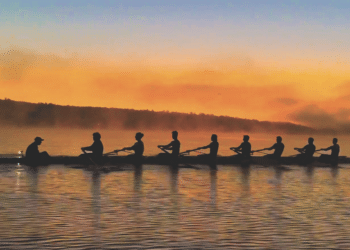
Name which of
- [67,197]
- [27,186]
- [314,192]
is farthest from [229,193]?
[27,186]

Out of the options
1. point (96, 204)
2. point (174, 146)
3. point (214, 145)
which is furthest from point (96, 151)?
point (96, 204)

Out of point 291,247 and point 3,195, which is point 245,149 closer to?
point 3,195

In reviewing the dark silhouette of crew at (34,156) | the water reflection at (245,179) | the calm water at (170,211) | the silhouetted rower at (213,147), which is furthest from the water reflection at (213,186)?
the dark silhouette of crew at (34,156)

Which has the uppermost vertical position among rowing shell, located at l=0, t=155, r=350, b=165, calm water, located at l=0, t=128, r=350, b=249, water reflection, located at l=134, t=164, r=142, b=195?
rowing shell, located at l=0, t=155, r=350, b=165

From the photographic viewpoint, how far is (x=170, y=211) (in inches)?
712

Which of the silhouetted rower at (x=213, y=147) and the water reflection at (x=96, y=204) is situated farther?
the silhouetted rower at (x=213, y=147)

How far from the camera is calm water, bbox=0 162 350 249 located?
13562 millimetres

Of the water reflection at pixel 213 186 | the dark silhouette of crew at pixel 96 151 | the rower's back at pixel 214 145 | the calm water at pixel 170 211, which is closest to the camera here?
the calm water at pixel 170 211

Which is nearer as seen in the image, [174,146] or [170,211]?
[170,211]

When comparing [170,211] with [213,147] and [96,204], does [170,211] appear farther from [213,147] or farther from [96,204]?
[213,147]

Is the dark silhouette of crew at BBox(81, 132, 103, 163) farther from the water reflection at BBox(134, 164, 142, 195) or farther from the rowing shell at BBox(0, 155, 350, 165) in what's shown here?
the water reflection at BBox(134, 164, 142, 195)

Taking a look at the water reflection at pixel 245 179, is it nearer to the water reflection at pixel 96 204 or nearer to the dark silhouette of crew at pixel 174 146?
the dark silhouette of crew at pixel 174 146

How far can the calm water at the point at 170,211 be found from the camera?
1356 cm

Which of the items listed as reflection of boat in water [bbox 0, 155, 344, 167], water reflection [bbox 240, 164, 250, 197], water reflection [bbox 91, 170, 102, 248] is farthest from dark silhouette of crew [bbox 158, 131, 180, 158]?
water reflection [bbox 91, 170, 102, 248]
